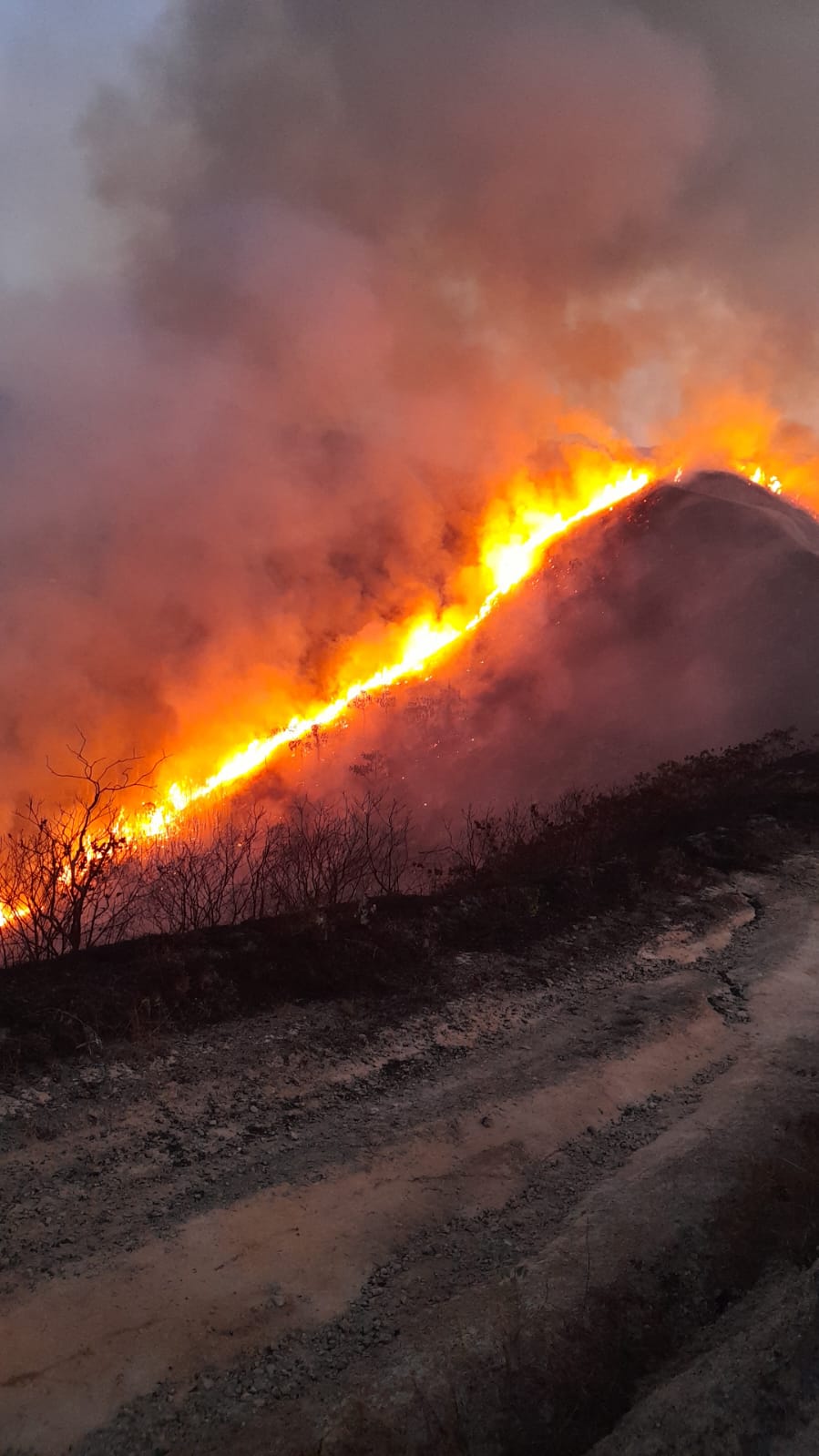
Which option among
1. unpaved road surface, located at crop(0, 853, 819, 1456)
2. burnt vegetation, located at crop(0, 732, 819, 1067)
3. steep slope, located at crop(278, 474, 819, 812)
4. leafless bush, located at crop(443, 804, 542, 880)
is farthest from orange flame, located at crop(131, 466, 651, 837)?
unpaved road surface, located at crop(0, 853, 819, 1456)

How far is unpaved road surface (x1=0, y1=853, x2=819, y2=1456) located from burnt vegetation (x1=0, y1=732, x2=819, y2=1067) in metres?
0.70

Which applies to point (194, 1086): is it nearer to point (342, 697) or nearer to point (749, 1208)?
point (749, 1208)

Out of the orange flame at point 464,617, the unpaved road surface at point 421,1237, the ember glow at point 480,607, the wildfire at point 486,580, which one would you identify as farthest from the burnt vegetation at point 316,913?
the wildfire at point 486,580

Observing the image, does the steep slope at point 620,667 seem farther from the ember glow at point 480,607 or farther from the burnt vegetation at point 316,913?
the burnt vegetation at point 316,913

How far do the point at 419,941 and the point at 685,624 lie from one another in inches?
1035

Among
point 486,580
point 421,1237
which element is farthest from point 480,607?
point 421,1237

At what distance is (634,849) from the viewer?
15.2 m

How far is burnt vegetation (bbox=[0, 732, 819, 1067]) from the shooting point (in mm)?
8930

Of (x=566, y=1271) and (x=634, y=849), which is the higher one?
(x=634, y=849)

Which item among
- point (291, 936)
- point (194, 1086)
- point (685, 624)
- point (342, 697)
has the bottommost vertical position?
point (194, 1086)

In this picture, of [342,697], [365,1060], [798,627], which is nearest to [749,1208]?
[365,1060]

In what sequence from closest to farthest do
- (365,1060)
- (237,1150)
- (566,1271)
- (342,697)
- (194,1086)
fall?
(566,1271) < (237,1150) < (194,1086) < (365,1060) < (342,697)

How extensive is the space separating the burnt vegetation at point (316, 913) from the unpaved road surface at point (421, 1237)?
70 cm

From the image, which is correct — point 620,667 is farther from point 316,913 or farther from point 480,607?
point 316,913
